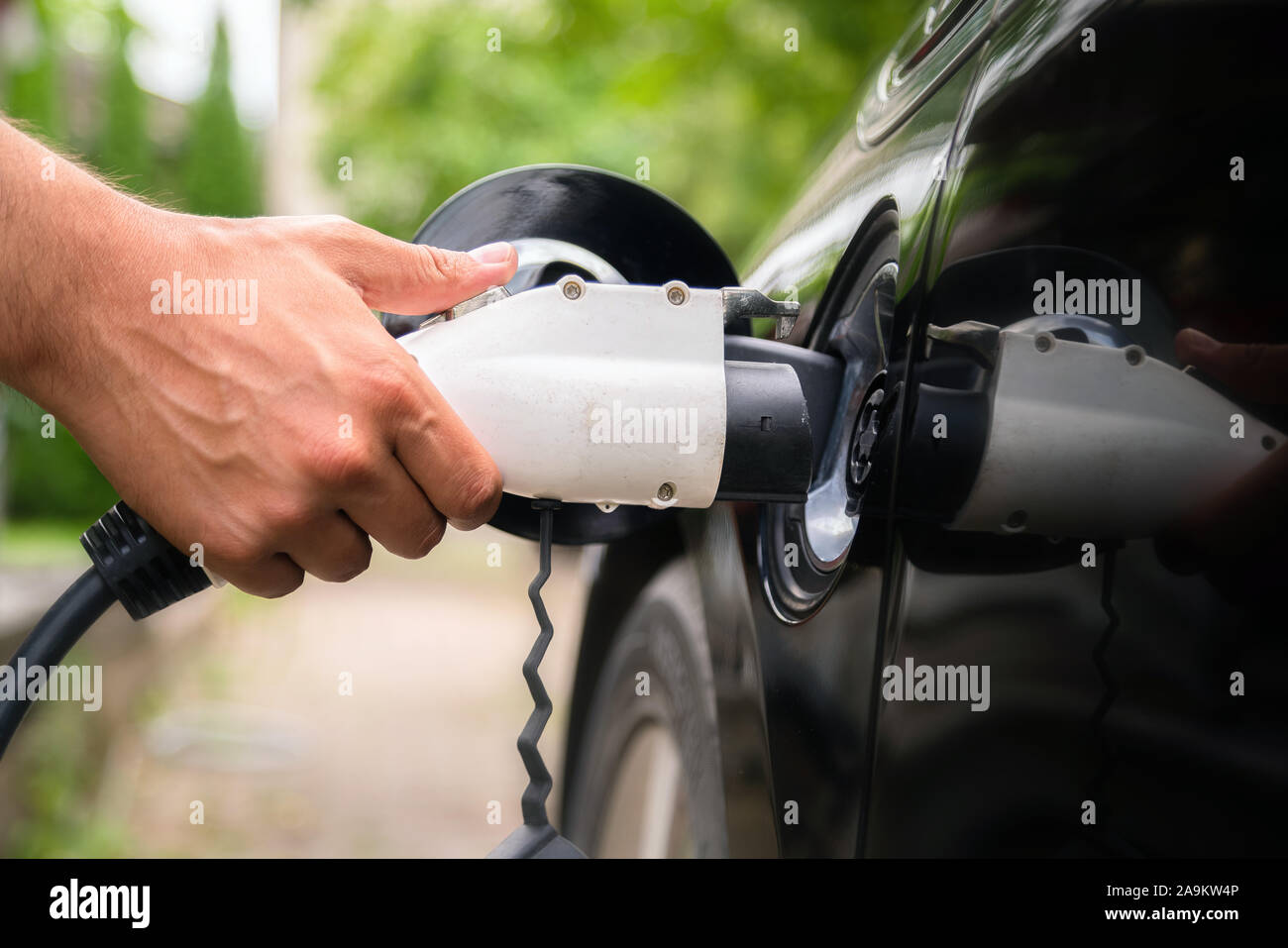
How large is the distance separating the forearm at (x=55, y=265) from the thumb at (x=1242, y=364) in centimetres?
89

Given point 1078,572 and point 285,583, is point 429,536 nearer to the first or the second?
point 285,583

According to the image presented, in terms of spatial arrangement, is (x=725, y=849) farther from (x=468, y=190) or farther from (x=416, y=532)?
(x=468, y=190)

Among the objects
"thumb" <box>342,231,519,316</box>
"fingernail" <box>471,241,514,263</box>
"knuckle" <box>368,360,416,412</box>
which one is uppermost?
"fingernail" <box>471,241,514,263</box>

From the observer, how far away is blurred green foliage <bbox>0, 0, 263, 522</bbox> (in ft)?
34.0

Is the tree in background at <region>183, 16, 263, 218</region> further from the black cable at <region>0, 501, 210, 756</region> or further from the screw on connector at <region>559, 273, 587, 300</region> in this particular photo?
the screw on connector at <region>559, 273, 587, 300</region>

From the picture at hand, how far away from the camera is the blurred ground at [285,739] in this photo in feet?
15.3

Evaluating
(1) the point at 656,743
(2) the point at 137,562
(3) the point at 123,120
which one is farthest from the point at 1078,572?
(3) the point at 123,120

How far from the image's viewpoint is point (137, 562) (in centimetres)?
112

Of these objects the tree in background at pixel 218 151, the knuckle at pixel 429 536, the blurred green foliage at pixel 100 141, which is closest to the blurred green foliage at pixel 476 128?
the blurred green foliage at pixel 100 141

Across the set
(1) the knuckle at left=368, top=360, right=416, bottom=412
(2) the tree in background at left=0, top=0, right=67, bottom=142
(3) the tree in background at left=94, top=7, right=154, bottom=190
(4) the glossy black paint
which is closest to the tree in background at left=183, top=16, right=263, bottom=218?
(3) the tree in background at left=94, top=7, right=154, bottom=190

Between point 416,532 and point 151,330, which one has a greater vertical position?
point 151,330

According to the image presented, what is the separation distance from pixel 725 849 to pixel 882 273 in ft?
2.39

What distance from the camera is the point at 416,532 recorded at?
3.51 feet
